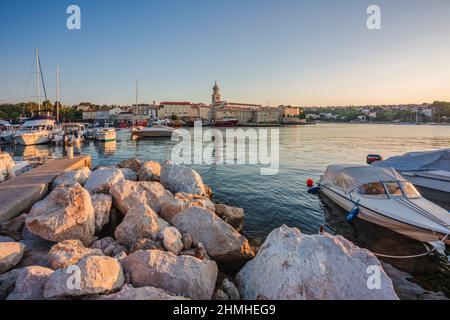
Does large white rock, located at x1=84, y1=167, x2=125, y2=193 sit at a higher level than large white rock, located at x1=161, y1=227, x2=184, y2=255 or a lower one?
higher

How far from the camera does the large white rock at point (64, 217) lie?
16.8ft

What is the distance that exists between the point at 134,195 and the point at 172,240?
244 centimetres

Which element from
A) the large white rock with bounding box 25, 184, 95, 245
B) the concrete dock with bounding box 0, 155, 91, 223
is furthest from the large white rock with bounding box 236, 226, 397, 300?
the concrete dock with bounding box 0, 155, 91, 223

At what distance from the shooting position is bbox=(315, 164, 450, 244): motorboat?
23.7ft

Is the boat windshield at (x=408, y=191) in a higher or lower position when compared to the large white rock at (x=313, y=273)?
higher

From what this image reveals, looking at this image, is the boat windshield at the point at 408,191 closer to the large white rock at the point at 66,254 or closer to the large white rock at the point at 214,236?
the large white rock at the point at 214,236

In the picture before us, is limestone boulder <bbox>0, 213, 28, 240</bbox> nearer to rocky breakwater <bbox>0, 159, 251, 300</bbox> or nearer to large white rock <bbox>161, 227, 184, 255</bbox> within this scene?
rocky breakwater <bbox>0, 159, 251, 300</bbox>

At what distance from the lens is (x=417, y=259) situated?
686cm

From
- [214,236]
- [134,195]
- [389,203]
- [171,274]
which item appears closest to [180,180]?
[134,195]

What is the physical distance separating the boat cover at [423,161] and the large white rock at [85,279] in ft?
51.4

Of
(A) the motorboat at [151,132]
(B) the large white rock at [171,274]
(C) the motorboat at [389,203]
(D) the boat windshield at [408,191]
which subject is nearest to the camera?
(B) the large white rock at [171,274]

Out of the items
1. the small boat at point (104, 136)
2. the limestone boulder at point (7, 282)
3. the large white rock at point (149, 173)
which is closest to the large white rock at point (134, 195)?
the large white rock at point (149, 173)

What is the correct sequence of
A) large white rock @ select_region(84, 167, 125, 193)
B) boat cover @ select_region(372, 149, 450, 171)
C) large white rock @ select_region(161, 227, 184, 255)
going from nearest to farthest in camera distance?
large white rock @ select_region(161, 227, 184, 255)
large white rock @ select_region(84, 167, 125, 193)
boat cover @ select_region(372, 149, 450, 171)

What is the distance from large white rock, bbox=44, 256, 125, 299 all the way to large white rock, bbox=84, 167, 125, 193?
4.05m
